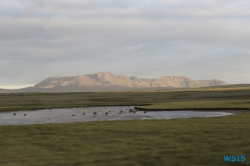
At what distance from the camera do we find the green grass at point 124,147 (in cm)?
1308

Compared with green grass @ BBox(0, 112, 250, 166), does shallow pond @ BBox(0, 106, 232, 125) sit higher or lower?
lower

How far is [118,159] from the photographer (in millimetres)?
13438

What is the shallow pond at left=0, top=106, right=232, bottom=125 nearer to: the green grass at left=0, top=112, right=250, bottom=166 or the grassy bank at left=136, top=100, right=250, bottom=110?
the grassy bank at left=136, top=100, right=250, bottom=110

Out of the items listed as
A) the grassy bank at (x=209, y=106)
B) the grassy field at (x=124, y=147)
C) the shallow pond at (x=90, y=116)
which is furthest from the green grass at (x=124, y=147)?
the grassy bank at (x=209, y=106)

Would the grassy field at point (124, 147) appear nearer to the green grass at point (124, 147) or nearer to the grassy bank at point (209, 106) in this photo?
the green grass at point (124, 147)

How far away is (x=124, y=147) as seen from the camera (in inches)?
631

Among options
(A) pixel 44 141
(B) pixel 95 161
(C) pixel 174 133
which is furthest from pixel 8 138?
(C) pixel 174 133

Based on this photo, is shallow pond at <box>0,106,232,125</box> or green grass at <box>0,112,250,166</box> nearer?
green grass at <box>0,112,250,166</box>

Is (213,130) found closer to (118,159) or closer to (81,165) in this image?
(118,159)

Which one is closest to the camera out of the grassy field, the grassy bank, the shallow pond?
the grassy field

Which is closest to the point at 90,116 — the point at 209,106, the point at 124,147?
the point at 209,106

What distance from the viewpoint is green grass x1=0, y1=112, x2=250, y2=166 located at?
13078 millimetres

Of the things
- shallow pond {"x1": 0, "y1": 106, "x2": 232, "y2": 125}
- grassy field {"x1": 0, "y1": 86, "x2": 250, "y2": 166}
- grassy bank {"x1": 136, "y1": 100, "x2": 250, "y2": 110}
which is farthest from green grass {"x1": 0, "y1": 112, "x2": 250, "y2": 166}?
grassy bank {"x1": 136, "y1": 100, "x2": 250, "y2": 110}

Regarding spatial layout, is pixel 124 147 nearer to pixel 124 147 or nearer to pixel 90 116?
pixel 124 147
